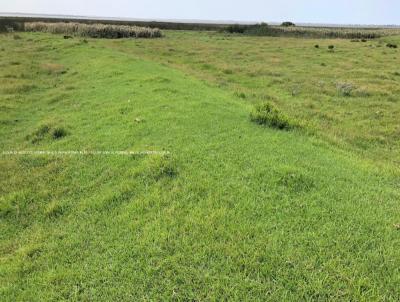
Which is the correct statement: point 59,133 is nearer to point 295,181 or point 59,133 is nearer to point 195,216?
point 195,216

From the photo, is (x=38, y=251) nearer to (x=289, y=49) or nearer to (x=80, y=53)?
(x=80, y=53)

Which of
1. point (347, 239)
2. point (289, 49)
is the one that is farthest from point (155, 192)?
point (289, 49)

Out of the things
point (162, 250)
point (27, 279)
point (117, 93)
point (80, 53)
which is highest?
point (80, 53)

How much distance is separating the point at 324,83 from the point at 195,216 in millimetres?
15830

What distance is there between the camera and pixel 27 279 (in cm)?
473

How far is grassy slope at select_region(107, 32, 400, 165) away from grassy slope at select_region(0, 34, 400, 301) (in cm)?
291

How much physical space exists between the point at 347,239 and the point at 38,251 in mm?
4407

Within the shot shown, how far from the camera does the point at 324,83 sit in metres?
19.2

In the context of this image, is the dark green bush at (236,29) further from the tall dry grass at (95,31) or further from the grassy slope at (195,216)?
the grassy slope at (195,216)

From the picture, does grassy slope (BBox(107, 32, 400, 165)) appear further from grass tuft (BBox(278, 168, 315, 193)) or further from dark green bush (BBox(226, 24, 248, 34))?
dark green bush (BBox(226, 24, 248, 34))

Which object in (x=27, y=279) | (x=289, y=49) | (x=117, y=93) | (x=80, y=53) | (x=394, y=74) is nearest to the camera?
(x=27, y=279)

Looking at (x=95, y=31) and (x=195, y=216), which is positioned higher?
(x=95, y=31)

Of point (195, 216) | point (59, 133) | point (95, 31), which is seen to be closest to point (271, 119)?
point (195, 216)

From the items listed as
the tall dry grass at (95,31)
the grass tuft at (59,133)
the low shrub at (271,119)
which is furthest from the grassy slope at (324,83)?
the tall dry grass at (95,31)
